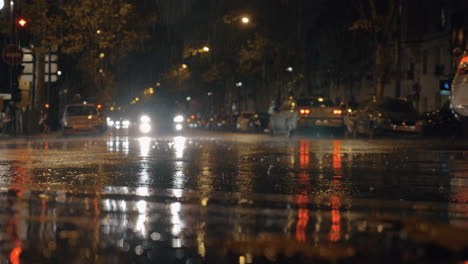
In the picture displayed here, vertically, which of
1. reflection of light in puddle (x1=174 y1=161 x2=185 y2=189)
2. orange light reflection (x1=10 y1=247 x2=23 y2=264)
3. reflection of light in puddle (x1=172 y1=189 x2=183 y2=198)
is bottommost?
orange light reflection (x1=10 y1=247 x2=23 y2=264)

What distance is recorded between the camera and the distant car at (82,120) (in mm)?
42031

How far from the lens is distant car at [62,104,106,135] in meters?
42.0

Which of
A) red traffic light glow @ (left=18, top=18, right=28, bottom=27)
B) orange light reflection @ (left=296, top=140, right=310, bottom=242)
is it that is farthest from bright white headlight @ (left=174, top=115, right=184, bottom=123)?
orange light reflection @ (left=296, top=140, right=310, bottom=242)

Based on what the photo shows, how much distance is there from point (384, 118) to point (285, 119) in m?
5.46

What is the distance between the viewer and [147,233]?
715 centimetres

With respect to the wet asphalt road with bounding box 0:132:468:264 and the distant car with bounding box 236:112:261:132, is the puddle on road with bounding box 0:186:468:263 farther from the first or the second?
the distant car with bounding box 236:112:261:132

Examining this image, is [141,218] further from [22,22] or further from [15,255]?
[22,22]

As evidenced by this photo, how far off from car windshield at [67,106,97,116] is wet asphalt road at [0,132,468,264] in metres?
27.6

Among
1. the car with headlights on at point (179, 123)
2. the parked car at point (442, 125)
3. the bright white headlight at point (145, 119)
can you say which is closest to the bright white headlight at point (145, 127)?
the bright white headlight at point (145, 119)

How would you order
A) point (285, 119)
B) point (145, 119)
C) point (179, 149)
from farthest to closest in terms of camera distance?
point (145, 119) < point (285, 119) < point (179, 149)

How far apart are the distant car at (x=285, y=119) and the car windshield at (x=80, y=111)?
9880mm

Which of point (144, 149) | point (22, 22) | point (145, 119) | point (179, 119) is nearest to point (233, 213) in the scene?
point (144, 149)

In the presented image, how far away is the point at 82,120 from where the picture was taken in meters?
42.5

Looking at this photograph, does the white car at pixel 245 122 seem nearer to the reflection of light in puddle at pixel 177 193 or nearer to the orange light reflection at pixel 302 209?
the orange light reflection at pixel 302 209
